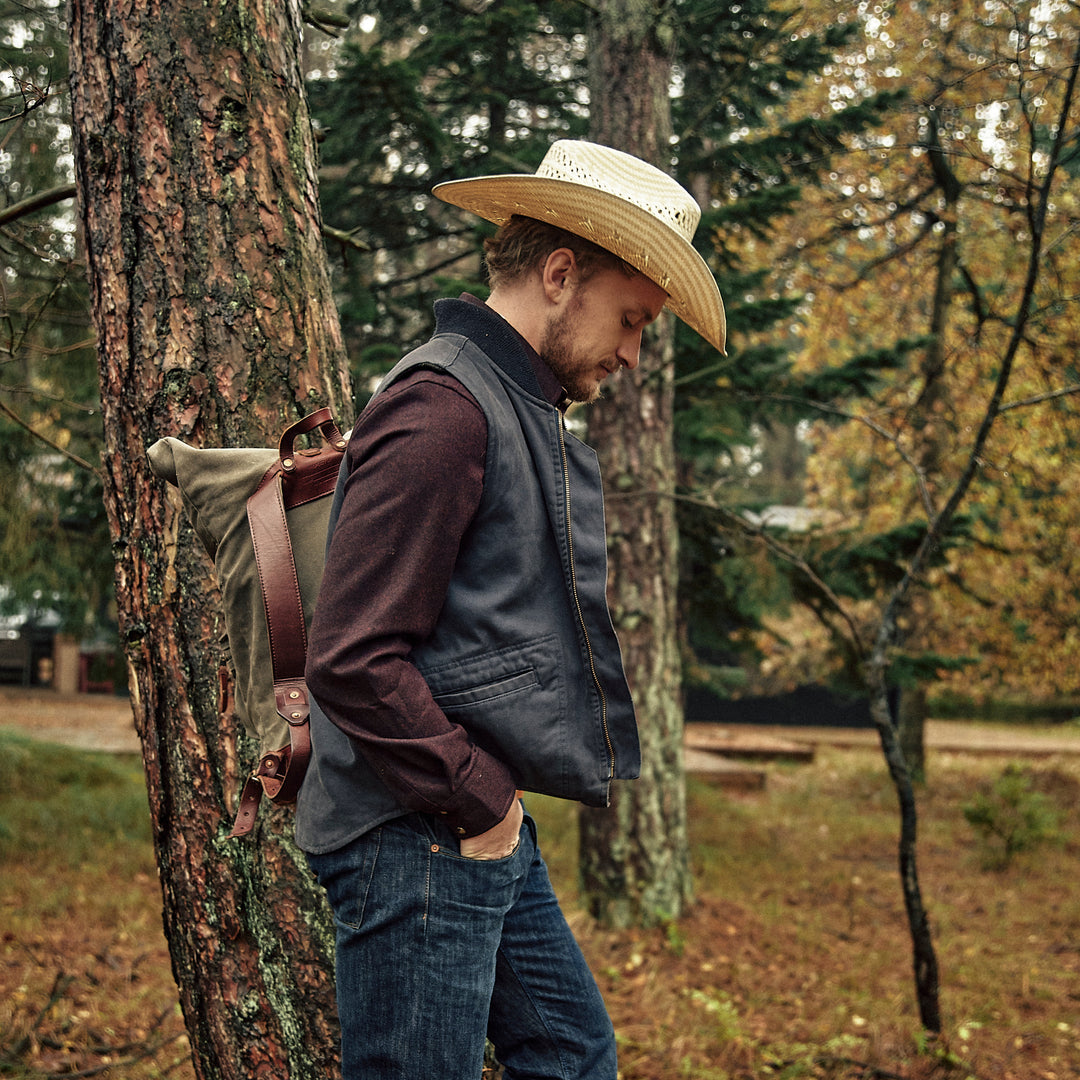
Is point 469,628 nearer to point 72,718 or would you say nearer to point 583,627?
point 583,627

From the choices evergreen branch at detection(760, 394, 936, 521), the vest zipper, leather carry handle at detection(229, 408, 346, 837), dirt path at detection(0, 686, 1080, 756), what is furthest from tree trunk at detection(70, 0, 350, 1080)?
dirt path at detection(0, 686, 1080, 756)

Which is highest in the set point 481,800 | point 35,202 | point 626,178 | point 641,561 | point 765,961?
point 35,202

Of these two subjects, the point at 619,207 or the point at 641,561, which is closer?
the point at 619,207

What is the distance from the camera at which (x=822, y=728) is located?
2033 cm

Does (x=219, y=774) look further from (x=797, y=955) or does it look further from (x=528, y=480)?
(x=797, y=955)

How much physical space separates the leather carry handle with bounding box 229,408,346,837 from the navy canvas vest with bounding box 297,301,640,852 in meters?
0.07

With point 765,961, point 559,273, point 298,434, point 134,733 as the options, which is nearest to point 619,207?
point 559,273

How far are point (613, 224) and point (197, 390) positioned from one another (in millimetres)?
1120

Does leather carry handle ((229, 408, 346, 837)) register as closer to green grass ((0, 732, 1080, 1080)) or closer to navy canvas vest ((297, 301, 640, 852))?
navy canvas vest ((297, 301, 640, 852))

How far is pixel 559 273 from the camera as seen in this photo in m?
1.87

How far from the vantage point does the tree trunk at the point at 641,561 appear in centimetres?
648

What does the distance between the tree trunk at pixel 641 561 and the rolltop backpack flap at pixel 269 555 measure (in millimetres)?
4630

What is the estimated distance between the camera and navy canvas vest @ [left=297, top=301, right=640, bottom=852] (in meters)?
1.64

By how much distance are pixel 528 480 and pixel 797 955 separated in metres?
5.48
